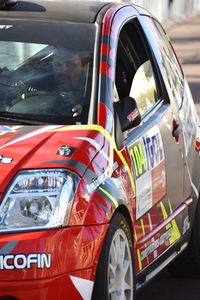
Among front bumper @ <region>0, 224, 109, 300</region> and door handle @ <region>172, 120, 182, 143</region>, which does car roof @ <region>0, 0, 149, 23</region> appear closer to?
door handle @ <region>172, 120, 182, 143</region>

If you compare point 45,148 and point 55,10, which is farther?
point 55,10

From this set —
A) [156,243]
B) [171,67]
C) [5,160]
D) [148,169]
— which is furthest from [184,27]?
[5,160]

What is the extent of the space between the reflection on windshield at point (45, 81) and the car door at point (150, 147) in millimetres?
242

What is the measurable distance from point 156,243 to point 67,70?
1051 millimetres

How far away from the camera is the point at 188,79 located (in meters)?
19.4

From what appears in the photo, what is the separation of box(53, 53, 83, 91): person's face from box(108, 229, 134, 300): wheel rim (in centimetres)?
93

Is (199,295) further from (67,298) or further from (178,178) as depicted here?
(67,298)

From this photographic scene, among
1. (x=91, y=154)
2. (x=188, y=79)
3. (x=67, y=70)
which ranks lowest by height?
(x=91, y=154)

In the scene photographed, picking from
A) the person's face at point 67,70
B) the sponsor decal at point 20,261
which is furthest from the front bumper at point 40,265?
the person's face at point 67,70

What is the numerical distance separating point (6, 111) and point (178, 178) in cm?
133

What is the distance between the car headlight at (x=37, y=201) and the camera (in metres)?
4.66

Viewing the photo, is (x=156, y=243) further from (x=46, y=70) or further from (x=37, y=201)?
(x=37, y=201)

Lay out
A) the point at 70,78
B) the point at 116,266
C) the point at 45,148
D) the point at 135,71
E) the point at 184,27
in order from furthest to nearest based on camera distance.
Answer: the point at 184,27 < the point at 135,71 < the point at 70,78 < the point at 116,266 < the point at 45,148

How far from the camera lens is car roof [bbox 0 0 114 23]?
6004 millimetres
